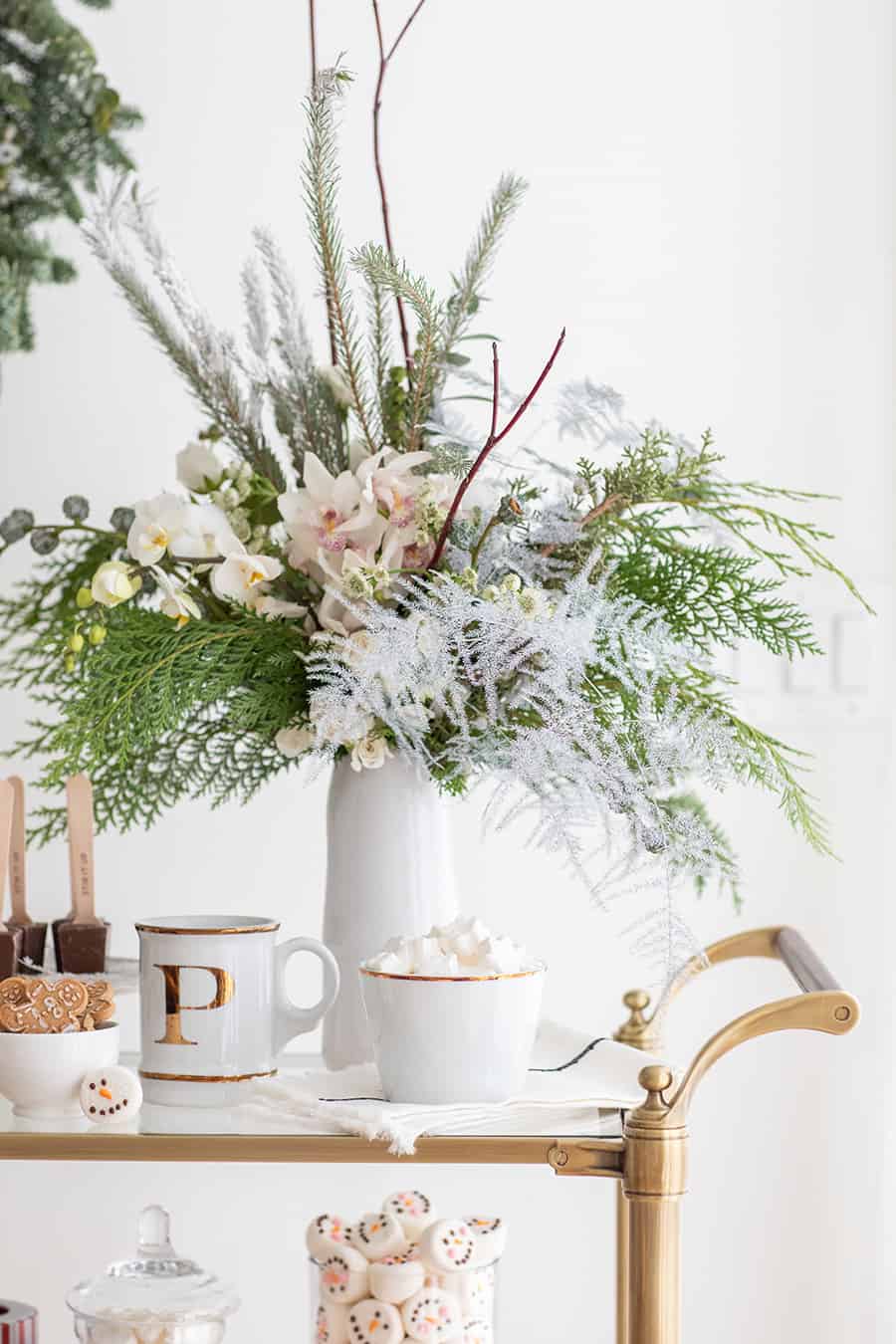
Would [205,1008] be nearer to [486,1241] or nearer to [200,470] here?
[486,1241]

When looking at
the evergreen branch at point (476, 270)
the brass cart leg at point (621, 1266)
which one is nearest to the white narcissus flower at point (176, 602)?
the evergreen branch at point (476, 270)

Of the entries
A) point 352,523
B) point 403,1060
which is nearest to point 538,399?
point 352,523

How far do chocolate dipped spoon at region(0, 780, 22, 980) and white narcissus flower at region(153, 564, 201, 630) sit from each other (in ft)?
0.47

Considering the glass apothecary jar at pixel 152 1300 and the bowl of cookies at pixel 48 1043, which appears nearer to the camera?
the bowl of cookies at pixel 48 1043

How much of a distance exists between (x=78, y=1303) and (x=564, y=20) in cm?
114

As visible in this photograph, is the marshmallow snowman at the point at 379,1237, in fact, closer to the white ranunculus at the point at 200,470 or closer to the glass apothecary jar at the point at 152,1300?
the glass apothecary jar at the point at 152,1300

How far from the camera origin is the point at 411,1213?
95 centimetres

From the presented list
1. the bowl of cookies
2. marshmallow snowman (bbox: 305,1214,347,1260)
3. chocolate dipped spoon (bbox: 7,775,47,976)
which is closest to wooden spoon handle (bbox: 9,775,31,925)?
chocolate dipped spoon (bbox: 7,775,47,976)

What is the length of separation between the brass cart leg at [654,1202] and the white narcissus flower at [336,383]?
0.47 metres

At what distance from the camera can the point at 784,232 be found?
54.3 inches

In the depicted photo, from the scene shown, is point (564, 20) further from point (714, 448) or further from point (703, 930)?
point (703, 930)

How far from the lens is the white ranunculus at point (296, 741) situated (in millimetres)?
943

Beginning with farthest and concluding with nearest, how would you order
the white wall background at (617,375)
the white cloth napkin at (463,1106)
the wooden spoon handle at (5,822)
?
1. the white wall background at (617,375)
2. the wooden spoon handle at (5,822)
3. the white cloth napkin at (463,1106)

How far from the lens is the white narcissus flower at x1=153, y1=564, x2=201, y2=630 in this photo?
899mm
